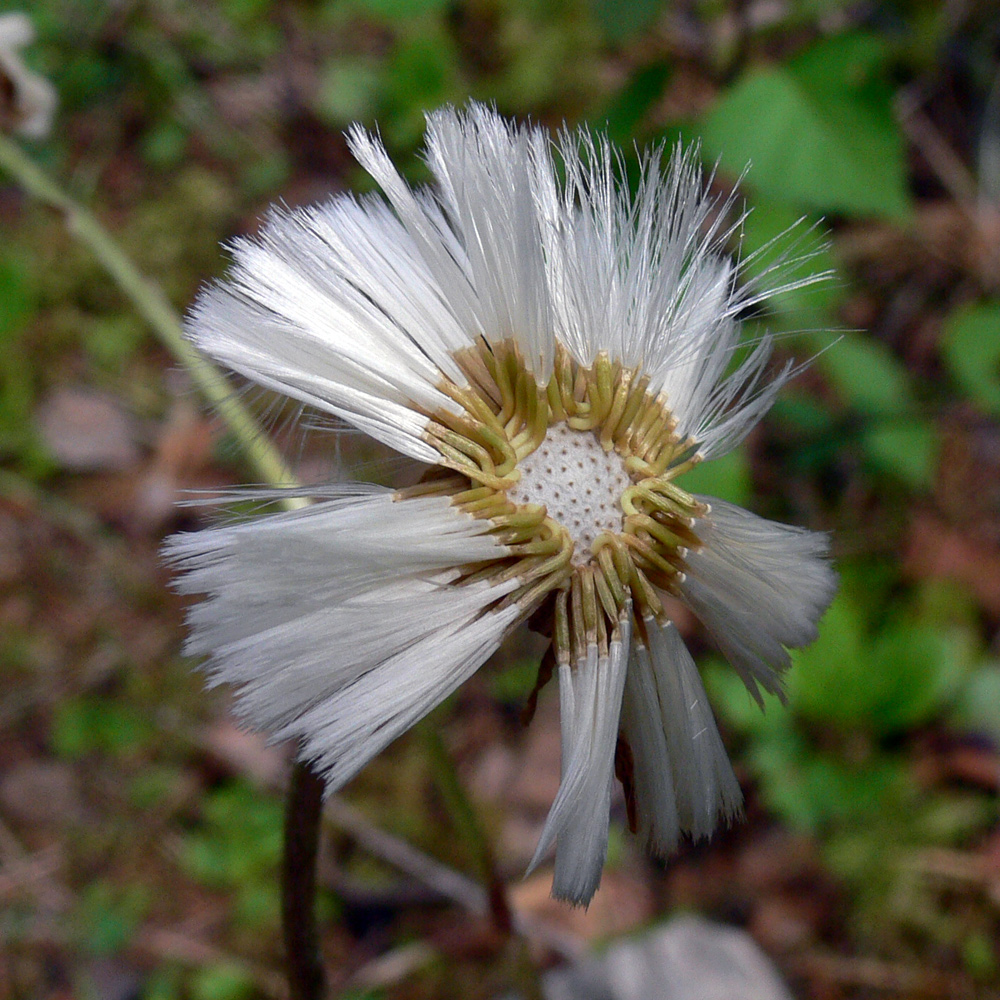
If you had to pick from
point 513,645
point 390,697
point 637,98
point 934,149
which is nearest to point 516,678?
point 513,645

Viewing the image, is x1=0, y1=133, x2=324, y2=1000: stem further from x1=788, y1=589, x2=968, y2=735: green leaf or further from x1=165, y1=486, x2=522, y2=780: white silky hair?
x1=788, y1=589, x2=968, y2=735: green leaf

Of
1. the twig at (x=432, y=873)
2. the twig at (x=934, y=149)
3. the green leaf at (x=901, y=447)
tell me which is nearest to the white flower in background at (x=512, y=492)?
the twig at (x=432, y=873)

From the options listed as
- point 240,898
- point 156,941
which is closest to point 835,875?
point 240,898

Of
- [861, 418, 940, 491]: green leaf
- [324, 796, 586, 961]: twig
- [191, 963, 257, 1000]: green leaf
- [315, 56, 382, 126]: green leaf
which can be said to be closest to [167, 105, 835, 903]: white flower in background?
[324, 796, 586, 961]: twig

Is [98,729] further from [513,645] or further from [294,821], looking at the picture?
[294,821]

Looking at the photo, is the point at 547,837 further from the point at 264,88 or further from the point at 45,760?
the point at 264,88

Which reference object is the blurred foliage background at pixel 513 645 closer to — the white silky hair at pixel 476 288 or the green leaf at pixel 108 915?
the green leaf at pixel 108 915
